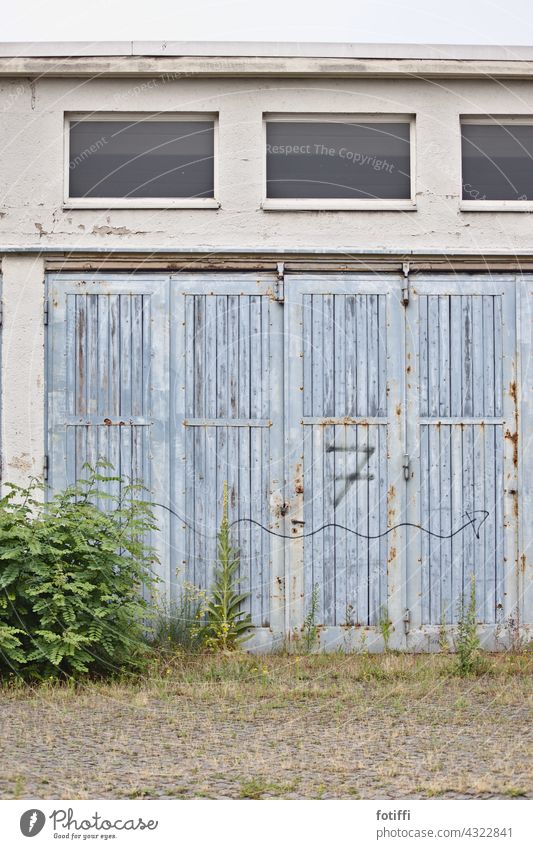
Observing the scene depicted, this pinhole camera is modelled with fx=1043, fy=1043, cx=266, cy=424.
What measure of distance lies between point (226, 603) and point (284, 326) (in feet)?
8.38

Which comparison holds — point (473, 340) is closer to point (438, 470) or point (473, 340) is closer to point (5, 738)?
point (438, 470)

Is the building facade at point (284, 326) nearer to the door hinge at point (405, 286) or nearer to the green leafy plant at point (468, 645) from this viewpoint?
the door hinge at point (405, 286)

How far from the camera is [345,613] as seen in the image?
9430 mm

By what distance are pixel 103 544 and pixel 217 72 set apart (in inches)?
176

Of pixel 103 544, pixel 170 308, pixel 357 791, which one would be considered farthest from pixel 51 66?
pixel 357 791

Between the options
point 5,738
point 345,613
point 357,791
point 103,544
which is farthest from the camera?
point 345,613

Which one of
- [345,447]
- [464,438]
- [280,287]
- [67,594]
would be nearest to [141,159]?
[280,287]

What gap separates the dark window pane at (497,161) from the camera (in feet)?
32.1

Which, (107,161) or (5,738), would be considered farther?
(107,161)

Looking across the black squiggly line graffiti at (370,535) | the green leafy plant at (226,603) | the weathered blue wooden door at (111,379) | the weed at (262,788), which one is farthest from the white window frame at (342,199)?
the weed at (262,788)

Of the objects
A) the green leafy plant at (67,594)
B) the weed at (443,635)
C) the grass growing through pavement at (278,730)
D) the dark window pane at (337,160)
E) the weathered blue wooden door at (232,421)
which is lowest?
the grass growing through pavement at (278,730)

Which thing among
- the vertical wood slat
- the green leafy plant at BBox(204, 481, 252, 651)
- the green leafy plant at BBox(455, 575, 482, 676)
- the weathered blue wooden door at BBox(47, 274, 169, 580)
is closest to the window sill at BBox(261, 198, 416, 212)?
the vertical wood slat

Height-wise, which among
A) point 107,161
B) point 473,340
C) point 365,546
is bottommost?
point 365,546

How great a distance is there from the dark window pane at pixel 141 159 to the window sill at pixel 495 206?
2.39m
